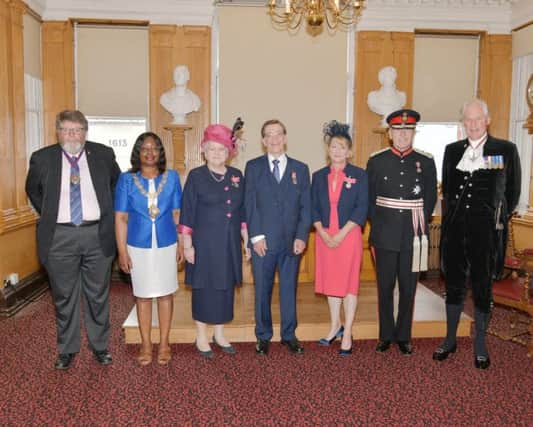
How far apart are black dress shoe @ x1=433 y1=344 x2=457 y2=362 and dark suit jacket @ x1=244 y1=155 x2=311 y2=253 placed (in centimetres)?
125

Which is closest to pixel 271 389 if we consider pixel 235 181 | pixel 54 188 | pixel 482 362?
pixel 235 181

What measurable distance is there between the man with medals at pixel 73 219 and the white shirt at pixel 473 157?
234 cm

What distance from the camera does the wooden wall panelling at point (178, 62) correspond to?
649cm

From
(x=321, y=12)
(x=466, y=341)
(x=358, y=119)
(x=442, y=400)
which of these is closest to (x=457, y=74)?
(x=358, y=119)

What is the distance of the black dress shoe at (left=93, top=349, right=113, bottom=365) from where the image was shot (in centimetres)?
358

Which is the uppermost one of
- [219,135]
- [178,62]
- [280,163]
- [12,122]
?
[178,62]

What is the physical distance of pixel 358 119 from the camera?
6.81 meters

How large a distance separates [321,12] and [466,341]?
2.87 m

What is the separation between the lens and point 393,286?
3721 millimetres

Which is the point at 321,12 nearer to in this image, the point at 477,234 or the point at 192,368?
the point at 477,234

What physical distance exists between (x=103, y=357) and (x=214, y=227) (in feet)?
3.83

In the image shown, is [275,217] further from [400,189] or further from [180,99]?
[180,99]

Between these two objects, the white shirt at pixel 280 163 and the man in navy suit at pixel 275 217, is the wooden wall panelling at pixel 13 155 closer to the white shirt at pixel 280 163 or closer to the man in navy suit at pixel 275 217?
the man in navy suit at pixel 275 217

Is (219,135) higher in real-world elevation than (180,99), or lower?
lower
